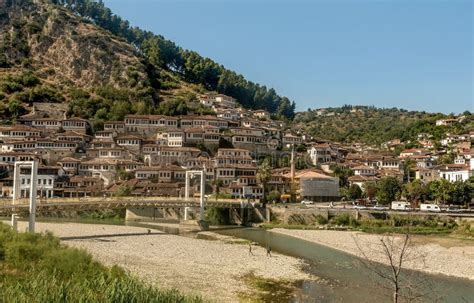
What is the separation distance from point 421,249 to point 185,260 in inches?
789

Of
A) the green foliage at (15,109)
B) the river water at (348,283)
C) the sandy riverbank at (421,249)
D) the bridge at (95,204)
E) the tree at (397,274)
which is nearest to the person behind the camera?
the tree at (397,274)

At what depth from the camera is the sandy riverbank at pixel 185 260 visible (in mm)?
27641

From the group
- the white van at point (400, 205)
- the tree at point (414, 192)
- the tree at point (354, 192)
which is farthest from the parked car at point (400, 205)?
the tree at point (354, 192)

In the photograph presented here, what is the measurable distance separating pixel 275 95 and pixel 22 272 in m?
145

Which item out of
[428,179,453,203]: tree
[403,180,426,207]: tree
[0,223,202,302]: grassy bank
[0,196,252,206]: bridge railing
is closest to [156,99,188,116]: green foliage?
[0,196,252,206]: bridge railing

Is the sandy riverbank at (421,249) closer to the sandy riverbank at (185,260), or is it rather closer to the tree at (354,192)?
the sandy riverbank at (185,260)

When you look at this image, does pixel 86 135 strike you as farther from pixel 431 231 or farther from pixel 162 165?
pixel 431 231

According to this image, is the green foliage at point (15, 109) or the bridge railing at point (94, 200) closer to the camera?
the bridge railing at point (94, 200)

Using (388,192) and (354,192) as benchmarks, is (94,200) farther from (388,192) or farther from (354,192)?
(354,192)

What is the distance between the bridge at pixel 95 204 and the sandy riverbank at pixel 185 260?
2343mm

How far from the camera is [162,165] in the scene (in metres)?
84.3

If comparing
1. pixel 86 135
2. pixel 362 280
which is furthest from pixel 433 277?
pixel 86 135

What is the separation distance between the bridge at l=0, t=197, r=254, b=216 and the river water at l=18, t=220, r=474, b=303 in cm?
1692

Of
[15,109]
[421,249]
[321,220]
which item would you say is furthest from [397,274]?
[15,109]
